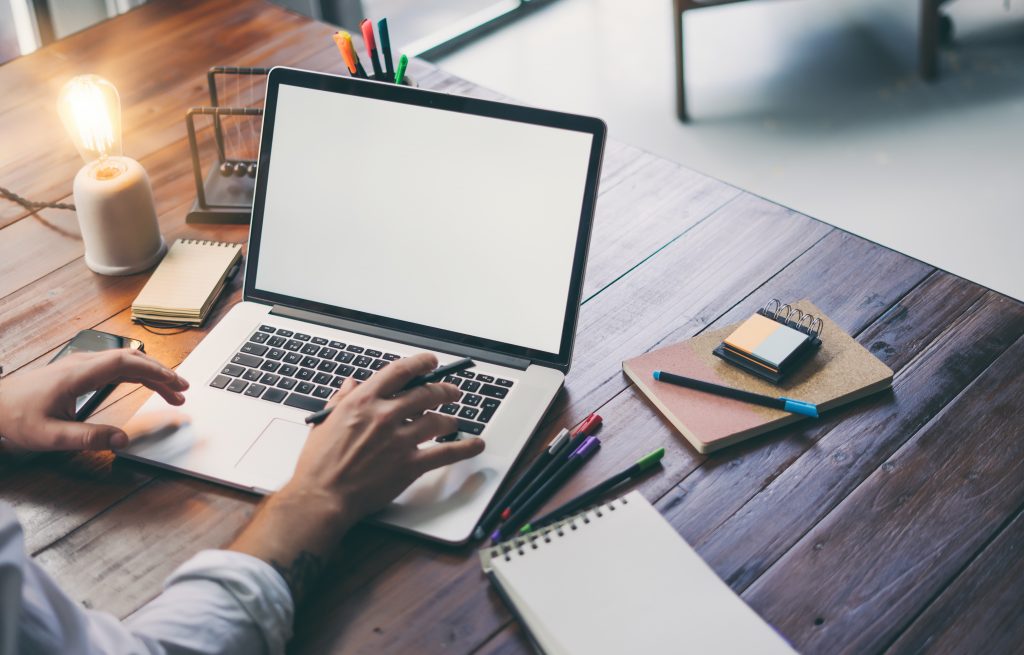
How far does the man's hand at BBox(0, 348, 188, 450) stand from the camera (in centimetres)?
97

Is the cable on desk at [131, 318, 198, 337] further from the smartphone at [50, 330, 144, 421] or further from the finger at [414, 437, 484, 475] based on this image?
the finger at [414, 437, 484, 475]

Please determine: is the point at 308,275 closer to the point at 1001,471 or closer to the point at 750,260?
the point at 750,260

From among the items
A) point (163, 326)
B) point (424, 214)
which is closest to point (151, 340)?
point (163, 326)

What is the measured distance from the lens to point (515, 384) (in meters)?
1.03

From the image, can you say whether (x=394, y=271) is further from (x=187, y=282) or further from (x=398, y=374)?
(x=187, y=282)

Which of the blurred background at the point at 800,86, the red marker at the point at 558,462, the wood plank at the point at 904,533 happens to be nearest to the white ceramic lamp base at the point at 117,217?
the red marker at the point at 558,462

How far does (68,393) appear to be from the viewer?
100 cm

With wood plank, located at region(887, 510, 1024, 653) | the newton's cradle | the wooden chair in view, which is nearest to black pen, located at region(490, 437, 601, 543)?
wood plank, located at region(887, 510, 1024, 653)

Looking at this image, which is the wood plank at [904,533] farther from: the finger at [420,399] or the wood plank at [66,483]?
the wood plank at [66,483]

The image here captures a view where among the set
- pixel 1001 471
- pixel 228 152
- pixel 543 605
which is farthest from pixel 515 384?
pixel 228 152

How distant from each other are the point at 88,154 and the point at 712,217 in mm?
913

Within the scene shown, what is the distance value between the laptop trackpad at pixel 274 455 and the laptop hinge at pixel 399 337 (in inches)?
6.0

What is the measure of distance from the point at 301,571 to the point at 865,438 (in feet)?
1.89

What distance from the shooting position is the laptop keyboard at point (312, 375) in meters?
1.00
